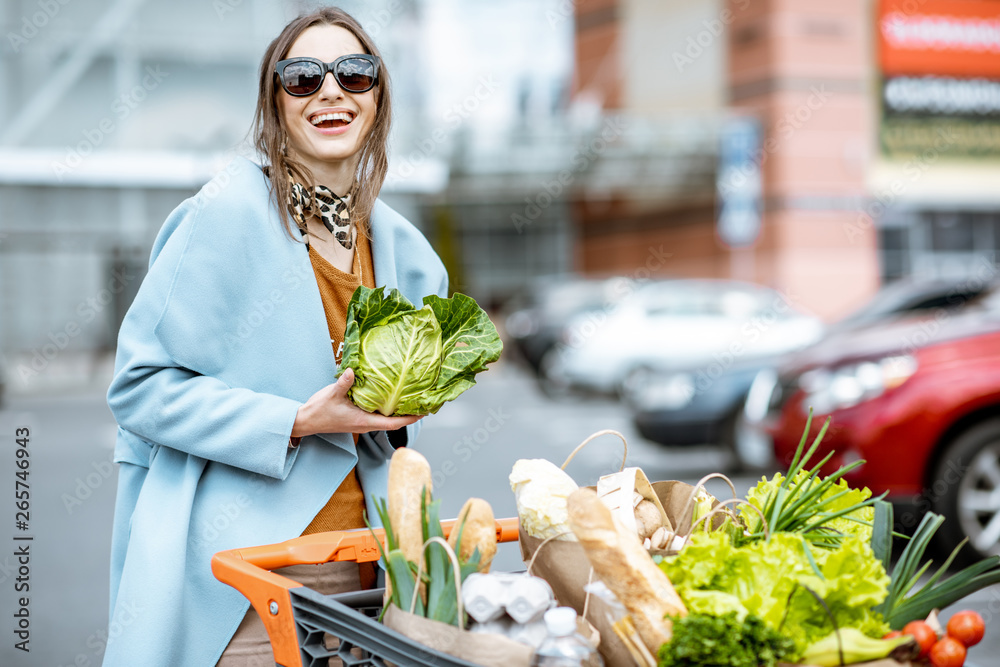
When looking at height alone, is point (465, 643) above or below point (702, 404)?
above

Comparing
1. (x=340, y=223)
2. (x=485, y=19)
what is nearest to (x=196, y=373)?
(x=340, y=223)

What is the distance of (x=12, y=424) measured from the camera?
14.8 metres

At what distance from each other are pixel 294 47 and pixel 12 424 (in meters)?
14.9

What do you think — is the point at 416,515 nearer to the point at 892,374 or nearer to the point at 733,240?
the point at 892,374

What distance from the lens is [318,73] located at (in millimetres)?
1994

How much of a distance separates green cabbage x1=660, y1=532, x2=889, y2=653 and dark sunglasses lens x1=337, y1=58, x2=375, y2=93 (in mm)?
1206

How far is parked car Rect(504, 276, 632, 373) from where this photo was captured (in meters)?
17.2

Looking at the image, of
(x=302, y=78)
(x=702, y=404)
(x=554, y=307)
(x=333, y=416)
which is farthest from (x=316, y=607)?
(x=554, y=307)

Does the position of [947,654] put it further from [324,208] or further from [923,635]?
[324,208]

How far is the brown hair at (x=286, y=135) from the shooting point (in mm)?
2021

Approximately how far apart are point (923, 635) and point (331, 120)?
1.52 m

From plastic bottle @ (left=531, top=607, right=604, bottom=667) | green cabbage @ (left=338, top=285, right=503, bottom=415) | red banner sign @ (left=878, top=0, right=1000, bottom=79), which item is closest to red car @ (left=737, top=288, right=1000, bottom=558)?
green cabbage @ (left=338, top=285, right=503, bottom=415)

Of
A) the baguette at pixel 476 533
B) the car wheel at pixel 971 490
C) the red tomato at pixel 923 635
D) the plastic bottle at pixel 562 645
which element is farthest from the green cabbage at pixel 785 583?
the car wheel at pixel 971 490

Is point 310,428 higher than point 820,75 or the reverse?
the reverse
